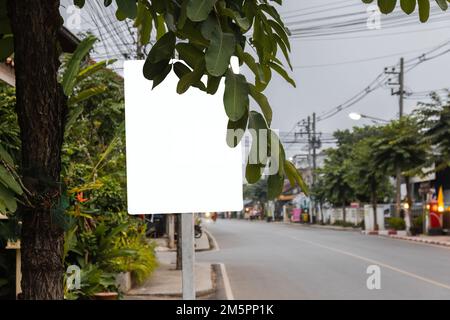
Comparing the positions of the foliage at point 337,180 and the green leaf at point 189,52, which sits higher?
the foliage at point 337,180

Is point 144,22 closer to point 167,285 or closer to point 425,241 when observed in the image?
point 167,285

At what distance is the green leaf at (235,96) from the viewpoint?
1379 mm

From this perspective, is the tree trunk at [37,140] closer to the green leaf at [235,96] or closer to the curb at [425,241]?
the green leaf at [235,96]

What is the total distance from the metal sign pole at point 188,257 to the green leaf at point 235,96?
577mm

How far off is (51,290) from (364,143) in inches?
1289

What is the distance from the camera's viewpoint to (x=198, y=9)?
1351 mm

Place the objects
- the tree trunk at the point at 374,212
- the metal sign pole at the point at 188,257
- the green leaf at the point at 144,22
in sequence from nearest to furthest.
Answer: the metal sign pole at the point at 188,257
the green leaf at the point at 144,22
the tree trunk at the point at 374,212

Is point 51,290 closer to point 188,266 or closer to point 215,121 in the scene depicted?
point 188,266

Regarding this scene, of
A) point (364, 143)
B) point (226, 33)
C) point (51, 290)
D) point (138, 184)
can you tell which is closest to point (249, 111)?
point (226, 33)

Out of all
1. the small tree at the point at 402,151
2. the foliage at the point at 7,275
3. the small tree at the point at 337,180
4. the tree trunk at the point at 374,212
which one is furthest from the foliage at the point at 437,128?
the foliage at the point at 7,275

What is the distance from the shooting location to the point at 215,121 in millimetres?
1756

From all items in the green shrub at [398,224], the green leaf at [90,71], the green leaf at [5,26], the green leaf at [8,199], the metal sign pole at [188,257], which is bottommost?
the green shrub at [398,224]

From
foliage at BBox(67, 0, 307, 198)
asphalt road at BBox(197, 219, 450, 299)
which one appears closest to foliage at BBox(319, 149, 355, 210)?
asphalt road at BBox(197, 219, 450, 299)

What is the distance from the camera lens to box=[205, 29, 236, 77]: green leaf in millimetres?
1351
